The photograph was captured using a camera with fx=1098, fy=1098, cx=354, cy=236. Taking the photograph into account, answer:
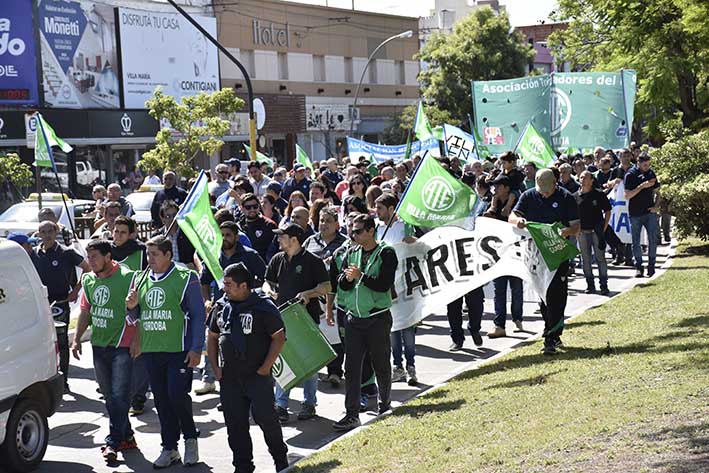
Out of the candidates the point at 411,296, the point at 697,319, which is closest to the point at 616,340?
the point at 697,319

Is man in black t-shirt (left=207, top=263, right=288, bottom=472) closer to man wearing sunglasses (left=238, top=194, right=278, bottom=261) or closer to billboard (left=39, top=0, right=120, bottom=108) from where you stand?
man wearing sunglasses (left=238, top=194, right=278, bottom=261)

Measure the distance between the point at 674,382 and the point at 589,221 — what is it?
775cm

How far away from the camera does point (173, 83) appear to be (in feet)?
164

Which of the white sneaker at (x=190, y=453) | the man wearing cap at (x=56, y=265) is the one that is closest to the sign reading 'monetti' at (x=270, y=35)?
the man wearing cap at (x=56, y=265)

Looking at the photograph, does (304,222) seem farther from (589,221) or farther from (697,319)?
(589,221)

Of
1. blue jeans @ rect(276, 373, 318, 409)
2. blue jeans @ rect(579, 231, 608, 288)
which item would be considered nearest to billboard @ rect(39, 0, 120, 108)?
blue jeans @ rect(579, 231, 608, 288)

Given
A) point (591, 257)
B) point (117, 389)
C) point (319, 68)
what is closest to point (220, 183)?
point (591, 257)

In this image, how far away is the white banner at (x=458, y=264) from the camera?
11.4 meters

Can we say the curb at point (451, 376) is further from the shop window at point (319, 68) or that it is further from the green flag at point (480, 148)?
the shop window at point (319, 68)

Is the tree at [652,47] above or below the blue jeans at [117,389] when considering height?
above

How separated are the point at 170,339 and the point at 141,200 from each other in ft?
71.6

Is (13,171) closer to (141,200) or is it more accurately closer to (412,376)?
(141,200)

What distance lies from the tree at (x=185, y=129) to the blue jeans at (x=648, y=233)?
2280 cm

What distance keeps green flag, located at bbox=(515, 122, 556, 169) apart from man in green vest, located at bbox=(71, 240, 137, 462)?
40.5 ft
